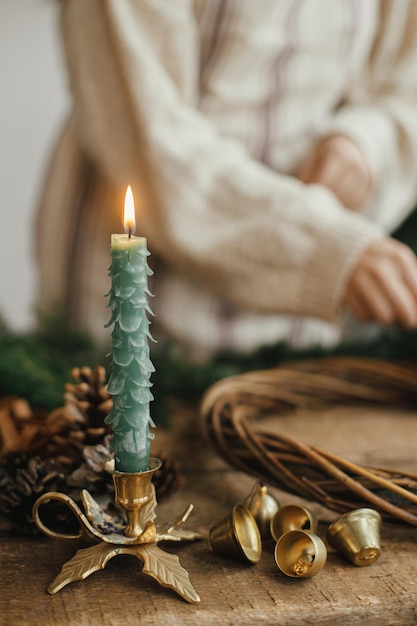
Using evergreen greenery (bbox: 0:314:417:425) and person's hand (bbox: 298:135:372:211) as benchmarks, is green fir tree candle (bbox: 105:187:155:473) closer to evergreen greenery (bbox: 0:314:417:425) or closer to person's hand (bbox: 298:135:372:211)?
evergreen greenery (bbox: 0:314:417:425)

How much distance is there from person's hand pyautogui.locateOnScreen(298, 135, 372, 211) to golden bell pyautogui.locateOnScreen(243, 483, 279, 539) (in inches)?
19.0

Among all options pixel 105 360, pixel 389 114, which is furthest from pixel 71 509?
pixel 389 114

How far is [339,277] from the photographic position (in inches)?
29.5

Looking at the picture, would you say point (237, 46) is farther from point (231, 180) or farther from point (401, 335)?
point (401, 335)

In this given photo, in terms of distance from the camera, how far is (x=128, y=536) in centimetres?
46

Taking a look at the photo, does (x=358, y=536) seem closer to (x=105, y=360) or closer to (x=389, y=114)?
(x=105, y=360)

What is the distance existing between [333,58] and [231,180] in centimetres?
27

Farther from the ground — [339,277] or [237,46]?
[237,46]

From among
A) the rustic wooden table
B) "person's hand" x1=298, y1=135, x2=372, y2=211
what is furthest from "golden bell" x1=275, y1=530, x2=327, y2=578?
"person's hand" x1=298, y1=135, x2=372, y2=211

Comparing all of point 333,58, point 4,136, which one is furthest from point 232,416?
point 4,136

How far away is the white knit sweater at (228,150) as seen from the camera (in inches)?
30.2

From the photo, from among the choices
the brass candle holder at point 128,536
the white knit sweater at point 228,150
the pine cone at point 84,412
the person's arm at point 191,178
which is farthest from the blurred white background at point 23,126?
the brass candle holder at point 128,536

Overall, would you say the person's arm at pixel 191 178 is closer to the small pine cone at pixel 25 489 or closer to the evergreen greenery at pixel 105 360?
the evergreen greenery at pixel 105 360

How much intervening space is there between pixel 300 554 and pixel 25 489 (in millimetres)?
204
